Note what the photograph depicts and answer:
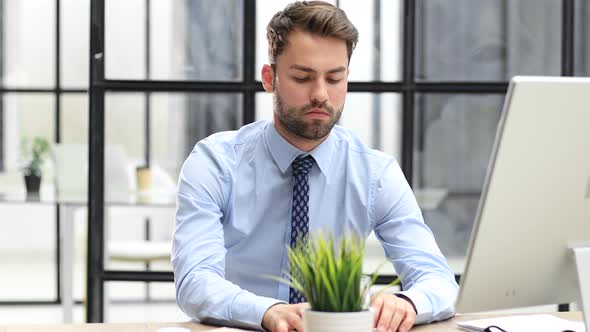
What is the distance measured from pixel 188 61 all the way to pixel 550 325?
166 cm

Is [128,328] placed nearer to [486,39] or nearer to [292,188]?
[292,188]

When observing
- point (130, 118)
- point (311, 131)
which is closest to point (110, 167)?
point (130, 118)

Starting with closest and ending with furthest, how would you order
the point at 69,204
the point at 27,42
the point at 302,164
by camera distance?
the point at 302,164 < the point at 69,204 < the point at 27,42

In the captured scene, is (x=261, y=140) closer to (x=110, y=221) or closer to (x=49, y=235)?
(x=110, y=221)

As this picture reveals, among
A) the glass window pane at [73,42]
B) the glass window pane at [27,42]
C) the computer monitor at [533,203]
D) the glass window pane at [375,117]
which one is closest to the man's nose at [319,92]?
the computer monitor at [533,203]

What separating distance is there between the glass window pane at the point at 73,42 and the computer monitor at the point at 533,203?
562cm

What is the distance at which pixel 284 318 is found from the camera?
1.80 m

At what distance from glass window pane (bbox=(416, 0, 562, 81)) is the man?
85cm

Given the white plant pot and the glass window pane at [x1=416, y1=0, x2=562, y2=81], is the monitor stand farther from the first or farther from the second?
the glass window pane at [x1=416, y1=0, x2=562, y2=81]

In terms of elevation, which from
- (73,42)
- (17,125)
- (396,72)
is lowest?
(17,125)

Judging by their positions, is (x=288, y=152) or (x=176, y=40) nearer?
(x=288, y=152)

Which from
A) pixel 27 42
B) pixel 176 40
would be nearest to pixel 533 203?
pixel 176 40

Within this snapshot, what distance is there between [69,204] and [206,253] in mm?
→ 2445

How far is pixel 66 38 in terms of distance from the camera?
705 cm
